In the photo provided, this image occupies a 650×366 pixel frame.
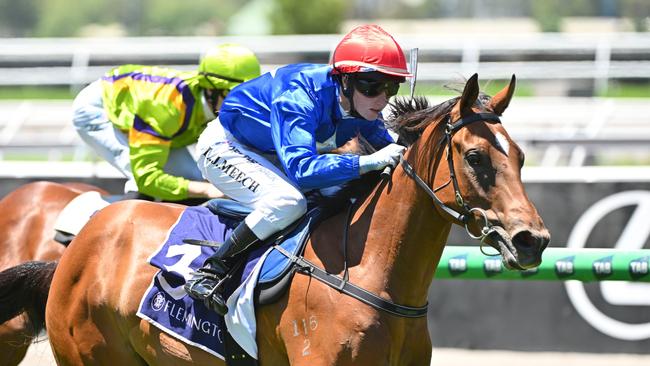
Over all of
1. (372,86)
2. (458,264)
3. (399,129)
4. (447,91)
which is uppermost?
(447,91)

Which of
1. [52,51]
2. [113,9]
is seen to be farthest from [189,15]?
[52,51]

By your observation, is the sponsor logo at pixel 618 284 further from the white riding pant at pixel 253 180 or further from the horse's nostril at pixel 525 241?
the horse's nostril at pixel 525 241

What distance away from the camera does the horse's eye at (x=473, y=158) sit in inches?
139

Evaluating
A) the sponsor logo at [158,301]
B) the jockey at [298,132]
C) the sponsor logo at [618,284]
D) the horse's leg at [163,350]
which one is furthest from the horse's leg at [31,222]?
the sponsor logo at [618,284]

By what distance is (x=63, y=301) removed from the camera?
461 cm

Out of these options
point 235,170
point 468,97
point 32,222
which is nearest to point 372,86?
point 468,97

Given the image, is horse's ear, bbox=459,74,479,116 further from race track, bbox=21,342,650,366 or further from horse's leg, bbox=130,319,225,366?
race track, bbox=21,342,650,366

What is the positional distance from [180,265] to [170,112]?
4.78ft

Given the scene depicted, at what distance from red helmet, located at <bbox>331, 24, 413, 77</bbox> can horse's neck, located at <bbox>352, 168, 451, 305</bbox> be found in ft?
1.38

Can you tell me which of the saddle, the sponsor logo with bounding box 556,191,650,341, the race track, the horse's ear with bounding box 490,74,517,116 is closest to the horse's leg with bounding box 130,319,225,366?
the saddle

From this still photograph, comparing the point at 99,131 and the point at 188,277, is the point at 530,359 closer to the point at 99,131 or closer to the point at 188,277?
the point at 99,131

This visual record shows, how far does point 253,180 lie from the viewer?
415cm

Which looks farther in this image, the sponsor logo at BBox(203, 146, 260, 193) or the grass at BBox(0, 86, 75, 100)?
the grass at BBox(0, 86, 75, 100)

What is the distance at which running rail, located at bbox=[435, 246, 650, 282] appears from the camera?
16.1 feet
